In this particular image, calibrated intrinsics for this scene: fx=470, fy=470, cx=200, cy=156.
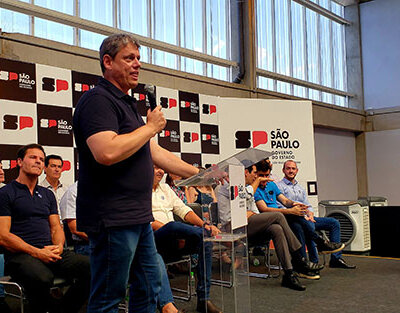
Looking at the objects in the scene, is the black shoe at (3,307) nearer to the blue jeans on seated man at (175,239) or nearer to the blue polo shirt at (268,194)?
the blue jeans on seated man at (175,239)

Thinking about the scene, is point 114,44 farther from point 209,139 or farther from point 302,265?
point 209,139

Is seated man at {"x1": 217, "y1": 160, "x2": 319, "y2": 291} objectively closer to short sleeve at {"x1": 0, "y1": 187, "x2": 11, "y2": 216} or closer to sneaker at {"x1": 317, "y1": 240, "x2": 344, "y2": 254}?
sneaker at {"x1": 317, "y1": 240, "x2": 344, "y2": 254}

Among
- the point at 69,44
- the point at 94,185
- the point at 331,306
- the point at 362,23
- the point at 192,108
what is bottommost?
the point at 331,306

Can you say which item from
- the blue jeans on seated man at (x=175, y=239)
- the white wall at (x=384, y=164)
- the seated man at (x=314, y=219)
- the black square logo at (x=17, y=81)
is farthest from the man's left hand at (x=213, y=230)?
the white wall at (x=384, y=164)

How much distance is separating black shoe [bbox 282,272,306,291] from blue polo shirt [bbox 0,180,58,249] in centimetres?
188

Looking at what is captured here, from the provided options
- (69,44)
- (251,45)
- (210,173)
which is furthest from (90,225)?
(251,45)

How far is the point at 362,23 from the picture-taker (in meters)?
10.4

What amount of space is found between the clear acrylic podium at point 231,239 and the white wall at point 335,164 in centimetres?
686

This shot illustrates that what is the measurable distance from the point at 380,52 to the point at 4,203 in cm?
932

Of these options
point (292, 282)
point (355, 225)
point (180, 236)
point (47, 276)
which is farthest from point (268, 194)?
point (47, 276)

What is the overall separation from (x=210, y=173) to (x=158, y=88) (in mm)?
3487

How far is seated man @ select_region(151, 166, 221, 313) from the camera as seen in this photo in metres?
2.55

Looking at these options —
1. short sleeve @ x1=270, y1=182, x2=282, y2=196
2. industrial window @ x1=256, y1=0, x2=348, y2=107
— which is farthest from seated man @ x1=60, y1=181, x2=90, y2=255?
industrial window @ x1=256, y1=0, x2=348, y2=107

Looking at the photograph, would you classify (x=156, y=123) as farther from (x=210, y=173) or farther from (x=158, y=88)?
(x=158, y=88)
